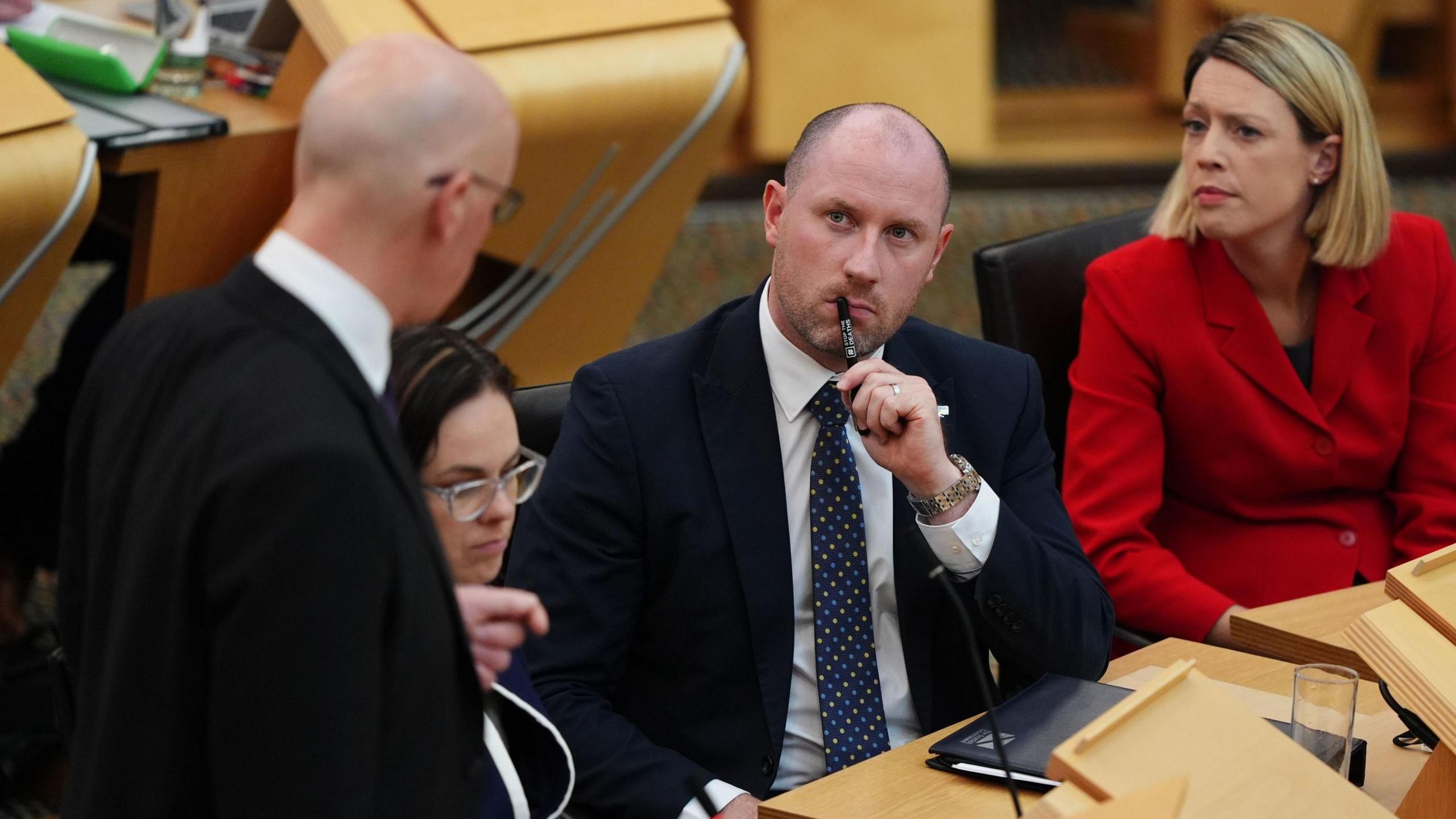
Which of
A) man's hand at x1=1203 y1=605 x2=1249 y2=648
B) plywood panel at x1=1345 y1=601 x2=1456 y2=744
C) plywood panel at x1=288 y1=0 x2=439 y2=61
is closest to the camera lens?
plywood panel at x1=1345 y1=601 x2=1456 y2=744

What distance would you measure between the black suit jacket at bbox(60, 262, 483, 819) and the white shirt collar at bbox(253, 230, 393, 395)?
0.4 inches

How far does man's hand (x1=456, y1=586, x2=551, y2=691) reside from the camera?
1160 millimetres

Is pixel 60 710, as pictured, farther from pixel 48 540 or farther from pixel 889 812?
pixel 48 540

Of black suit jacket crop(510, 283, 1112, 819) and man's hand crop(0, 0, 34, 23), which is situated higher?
man's hand crop(0, 0, 34, 23)

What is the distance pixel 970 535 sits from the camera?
5.69 ft

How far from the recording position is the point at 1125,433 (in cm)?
231

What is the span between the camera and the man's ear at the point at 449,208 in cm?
105

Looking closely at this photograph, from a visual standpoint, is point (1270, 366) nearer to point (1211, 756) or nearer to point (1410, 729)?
point (1410, 729)

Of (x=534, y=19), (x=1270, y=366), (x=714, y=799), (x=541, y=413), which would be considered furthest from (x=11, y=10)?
(x=1270, y=366)

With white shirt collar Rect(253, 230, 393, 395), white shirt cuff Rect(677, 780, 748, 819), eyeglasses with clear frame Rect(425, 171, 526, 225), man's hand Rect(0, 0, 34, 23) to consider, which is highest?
eyeglasses with clear frame Rect(425, 171, 526, 225)

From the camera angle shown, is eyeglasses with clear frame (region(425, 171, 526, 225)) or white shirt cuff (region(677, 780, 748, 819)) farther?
white shirt cuff (region(677, 780, 748, 819))

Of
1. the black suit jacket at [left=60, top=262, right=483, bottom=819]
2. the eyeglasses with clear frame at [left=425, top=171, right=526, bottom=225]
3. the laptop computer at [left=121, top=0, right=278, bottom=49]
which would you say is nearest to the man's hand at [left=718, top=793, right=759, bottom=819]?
the black suit jacket at [left=60, top=262, right=483, bottom=819]

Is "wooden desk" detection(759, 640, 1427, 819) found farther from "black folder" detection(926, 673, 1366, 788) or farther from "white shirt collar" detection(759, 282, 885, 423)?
"white shirt collar" detection(759, 282, 885, 423)

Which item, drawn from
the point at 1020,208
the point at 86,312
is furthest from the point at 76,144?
the point at 1020,208
